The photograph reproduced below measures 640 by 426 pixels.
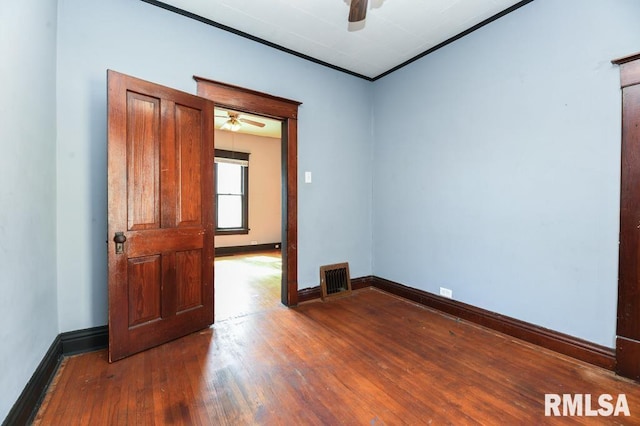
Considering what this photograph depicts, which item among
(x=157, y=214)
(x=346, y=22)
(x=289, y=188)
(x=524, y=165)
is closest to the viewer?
(x=157, y=214)

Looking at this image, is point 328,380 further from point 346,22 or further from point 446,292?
point 346,22

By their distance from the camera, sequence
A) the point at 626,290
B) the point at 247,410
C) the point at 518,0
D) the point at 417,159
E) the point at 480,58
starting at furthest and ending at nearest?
the point at 417,159 < the point at 480,58 < the point at 518,0 < the point at 626,290 < the point at 247,410

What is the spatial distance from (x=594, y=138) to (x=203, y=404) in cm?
318

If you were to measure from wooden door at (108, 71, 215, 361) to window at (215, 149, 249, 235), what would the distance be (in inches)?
163

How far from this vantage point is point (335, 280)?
11.8ft

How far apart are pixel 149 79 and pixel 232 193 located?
451 centimetres

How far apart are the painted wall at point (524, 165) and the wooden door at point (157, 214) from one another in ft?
7.70

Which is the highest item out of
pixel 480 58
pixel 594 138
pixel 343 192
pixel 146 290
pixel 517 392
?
pixel 480 58

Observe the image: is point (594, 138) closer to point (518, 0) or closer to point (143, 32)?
point (518, 0)

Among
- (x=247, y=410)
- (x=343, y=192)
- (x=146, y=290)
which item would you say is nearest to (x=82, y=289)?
(x=146, y=290)

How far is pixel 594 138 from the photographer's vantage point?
2.03 m

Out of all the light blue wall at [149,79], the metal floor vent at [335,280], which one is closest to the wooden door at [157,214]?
the light blue wall at [149,79]

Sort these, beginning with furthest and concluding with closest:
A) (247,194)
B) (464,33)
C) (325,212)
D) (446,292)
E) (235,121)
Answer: (247,194)
(235,121)
(325,212)
(446,292)
(464,33)

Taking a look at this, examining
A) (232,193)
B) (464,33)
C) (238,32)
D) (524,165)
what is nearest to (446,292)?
(524,165)
